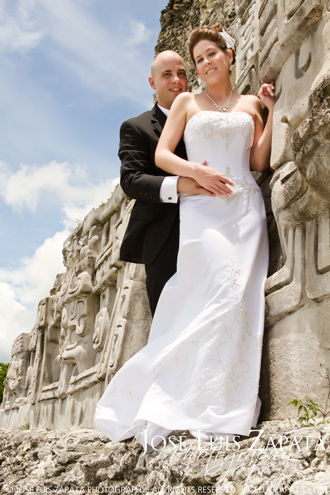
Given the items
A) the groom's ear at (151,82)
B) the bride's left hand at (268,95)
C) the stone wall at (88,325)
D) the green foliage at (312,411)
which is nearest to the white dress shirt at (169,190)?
the bride's left hand at (268,95)

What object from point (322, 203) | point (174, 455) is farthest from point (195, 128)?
point (174, 455)

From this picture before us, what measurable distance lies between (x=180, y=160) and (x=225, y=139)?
226 millimetres

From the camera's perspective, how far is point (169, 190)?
Result: 8.40 feet

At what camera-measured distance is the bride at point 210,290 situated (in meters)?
2.11

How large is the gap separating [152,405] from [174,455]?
0.86ft

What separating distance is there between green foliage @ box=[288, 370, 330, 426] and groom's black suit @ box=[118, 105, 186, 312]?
991 millimetres

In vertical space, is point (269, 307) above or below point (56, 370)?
below

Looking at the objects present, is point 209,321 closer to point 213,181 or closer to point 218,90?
point 213,181

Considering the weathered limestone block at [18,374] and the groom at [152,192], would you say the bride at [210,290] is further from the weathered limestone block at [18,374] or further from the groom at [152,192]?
the weathered limestone block at [18,374]

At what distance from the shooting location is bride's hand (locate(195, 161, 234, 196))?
96.6 inches

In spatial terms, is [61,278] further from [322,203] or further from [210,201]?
[322,203]

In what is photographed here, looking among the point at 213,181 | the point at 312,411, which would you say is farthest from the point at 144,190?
the point at 312,411

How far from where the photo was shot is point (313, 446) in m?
1.49

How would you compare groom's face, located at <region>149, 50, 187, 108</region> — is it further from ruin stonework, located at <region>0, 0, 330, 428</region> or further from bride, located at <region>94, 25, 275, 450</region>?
ruin stonework, located at <region>0, 0, 330, 428</region>
